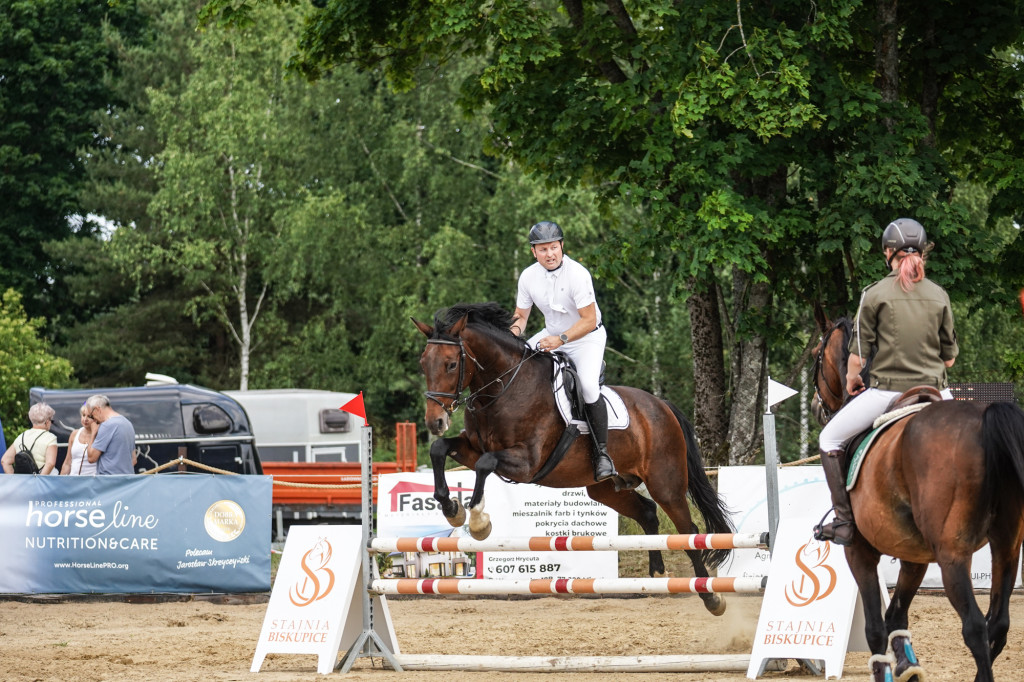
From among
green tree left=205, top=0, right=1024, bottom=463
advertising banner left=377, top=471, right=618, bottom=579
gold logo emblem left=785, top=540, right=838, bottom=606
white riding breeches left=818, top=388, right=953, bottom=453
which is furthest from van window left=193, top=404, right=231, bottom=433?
white riding breeches left=818, top=388, right=953, bottom=453

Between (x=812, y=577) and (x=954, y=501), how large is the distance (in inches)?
88.6

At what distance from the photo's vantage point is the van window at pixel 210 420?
19859 mm

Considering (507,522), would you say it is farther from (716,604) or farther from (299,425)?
(299,425)

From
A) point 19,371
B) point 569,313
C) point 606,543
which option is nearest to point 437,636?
point 606,543

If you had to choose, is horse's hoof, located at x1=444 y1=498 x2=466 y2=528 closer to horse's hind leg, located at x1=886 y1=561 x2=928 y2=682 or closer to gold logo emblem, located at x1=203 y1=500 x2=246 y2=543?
horse's hind leg, located at x1=886 y1=561 x2=928 y2=682

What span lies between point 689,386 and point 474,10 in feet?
47.3

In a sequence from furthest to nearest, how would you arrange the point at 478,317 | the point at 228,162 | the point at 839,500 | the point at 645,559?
the point at 228,162 → the point at 645,559 → the point at 478,317 → the point at 839,500

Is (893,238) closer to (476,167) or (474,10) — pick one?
(474,10)

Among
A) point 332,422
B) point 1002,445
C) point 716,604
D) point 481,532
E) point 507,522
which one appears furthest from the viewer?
point 332,422

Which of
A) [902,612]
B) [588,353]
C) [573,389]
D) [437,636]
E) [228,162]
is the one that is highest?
[228,162]

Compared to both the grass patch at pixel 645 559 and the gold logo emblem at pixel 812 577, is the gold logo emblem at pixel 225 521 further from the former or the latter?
the gold logo emblem at pixel 812 577

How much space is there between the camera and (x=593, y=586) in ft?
24.3

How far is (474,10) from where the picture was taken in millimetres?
14844

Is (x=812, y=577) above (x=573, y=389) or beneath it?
beneath
